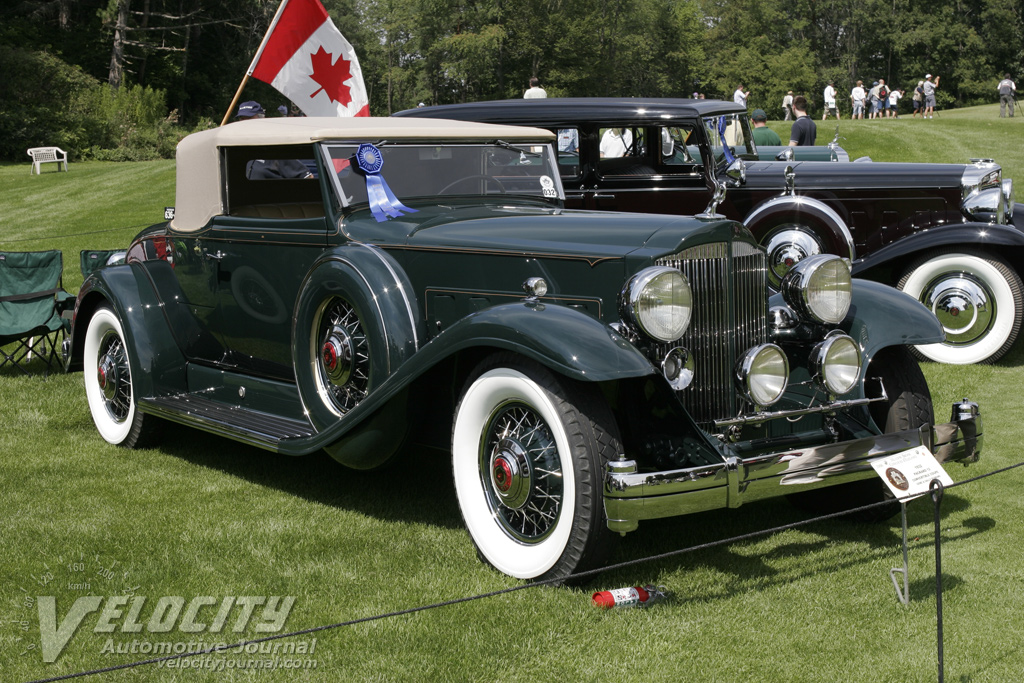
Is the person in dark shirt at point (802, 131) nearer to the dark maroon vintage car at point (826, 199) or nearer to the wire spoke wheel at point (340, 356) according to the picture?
the dark maroon vintage car at point (826, 199)

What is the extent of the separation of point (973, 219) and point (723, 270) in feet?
18.0

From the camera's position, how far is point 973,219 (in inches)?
333

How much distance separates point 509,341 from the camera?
A: 11.8 feet

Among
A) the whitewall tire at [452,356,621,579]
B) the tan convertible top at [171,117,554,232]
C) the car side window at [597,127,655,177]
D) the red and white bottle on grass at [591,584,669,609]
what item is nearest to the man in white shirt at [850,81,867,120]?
the car side window at [597,127,655,177]

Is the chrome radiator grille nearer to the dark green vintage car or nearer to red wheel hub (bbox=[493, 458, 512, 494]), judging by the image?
the dark green vintage car

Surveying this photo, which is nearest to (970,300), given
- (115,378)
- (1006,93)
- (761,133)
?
(115,378)

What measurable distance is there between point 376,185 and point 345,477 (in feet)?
5.26

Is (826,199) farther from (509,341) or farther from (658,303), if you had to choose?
(509,341)

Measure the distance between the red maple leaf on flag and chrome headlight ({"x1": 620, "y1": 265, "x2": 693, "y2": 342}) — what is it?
456cm

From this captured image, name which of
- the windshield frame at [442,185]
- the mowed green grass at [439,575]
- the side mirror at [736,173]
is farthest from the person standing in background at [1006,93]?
the windshield frame at [442,185]

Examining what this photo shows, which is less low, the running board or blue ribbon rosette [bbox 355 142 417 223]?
blue ribbon rosette [bbox 355 142 417 223]

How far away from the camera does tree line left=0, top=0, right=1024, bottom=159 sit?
3194 centimetres

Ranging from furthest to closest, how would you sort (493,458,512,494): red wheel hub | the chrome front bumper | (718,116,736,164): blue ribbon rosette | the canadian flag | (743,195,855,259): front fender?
(718,116,736,164): blue ribbon rosette
(743,195,855,259): front fender
the canadian flag
(493,458,512,494): red wheel hub
the chrome front bumper

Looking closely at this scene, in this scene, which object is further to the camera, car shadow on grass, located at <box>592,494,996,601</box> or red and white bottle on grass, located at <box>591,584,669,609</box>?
car shadow on grass, located at <box>592,494,996,601</box>
